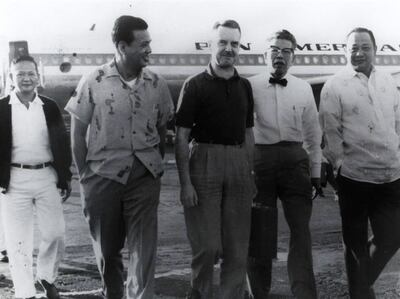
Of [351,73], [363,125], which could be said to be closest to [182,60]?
[351,73]

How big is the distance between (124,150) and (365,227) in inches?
65.0

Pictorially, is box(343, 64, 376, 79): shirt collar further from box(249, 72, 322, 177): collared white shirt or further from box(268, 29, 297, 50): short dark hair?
box(268, 29, 297, 50): short dark hair

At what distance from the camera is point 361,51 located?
3734mm

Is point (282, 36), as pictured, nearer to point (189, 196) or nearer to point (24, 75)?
point (189, 196)

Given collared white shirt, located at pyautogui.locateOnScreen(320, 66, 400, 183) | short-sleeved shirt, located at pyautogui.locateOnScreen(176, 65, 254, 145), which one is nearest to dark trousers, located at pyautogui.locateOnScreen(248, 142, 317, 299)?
collared white shirt, located at pyautogui.locateOnScreen(320, 66, 400, 183)

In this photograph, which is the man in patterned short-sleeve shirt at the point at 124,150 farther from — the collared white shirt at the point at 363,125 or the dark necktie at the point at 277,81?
the collared white shirt at the point at 363,125

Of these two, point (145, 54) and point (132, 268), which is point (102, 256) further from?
point (145, 54)

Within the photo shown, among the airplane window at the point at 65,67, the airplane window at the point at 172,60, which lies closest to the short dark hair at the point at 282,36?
the airplane window at the point at 65,67

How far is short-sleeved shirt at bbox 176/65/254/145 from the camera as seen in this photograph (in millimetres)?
3404

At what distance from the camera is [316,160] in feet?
12.8

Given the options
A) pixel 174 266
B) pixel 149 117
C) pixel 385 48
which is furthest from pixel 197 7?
pixel 149 117

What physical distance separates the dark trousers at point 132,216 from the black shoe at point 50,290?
717 millimetres

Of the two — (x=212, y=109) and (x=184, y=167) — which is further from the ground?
(x=212, y=109)

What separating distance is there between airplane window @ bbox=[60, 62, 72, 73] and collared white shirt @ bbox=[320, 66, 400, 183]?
32.1 ft
